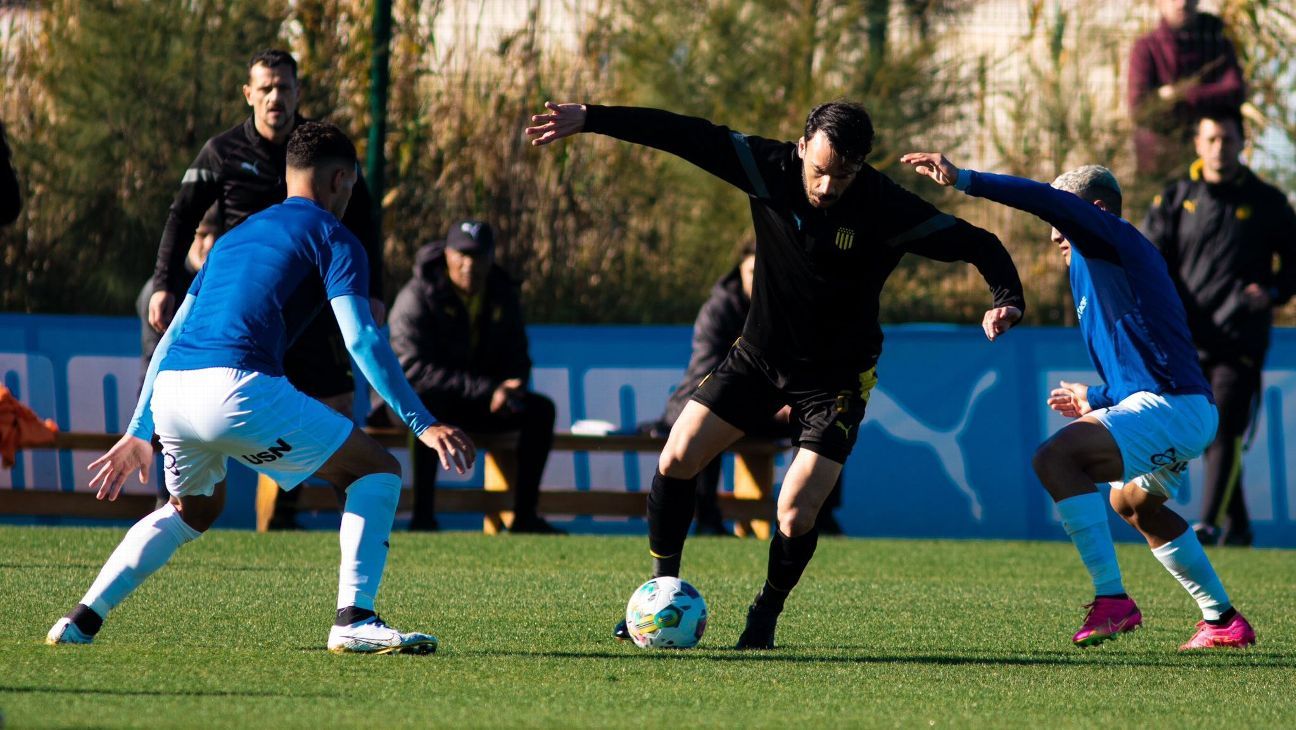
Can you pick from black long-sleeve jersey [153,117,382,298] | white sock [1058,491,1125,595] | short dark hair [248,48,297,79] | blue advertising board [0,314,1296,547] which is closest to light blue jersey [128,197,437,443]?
black long-sleeve jersey [153,117,382,298]

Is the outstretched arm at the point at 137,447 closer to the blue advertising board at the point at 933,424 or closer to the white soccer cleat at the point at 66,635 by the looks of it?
the white soccer cleat at the point at 66,635

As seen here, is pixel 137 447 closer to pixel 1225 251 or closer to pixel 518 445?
pixel 518 445

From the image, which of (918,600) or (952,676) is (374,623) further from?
(918,600)

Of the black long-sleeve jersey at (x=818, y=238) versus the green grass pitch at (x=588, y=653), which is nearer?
the green grass pitch at (x=588, y=653)

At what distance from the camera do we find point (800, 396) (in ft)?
23.1

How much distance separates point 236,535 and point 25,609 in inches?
→ 148

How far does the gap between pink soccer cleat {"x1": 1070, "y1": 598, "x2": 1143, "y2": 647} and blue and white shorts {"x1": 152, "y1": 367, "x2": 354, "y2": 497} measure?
299 cm

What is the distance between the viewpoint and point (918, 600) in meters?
8.81

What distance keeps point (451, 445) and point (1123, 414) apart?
114 inches

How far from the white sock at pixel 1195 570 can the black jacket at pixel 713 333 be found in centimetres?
505

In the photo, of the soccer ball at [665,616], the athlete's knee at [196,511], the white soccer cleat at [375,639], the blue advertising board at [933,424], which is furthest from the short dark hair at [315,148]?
the blue advertising board at [933,424]

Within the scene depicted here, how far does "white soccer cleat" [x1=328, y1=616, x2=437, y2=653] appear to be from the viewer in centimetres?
630

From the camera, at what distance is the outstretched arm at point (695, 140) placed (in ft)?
22.7

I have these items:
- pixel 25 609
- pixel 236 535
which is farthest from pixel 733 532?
pixel 25 609
